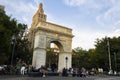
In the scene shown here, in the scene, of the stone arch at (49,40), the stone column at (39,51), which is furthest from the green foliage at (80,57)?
the stone column at (39,51)

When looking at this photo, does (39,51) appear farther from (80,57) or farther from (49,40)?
(80,57)

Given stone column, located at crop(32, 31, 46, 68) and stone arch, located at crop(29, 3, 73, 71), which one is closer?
stone column, located at crop(32, 31, 46, 68)

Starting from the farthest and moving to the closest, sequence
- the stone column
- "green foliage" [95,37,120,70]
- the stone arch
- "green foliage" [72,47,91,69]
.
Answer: "green foliage" [72,47,91,69] < "green foliage" [95,37,120,70] < the stone arch < the stone column

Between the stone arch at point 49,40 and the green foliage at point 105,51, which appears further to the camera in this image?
the green foliage at point 105,51

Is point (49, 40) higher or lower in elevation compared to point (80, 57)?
higher

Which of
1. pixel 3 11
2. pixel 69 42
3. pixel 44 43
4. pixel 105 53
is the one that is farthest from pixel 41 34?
pixel 105 53

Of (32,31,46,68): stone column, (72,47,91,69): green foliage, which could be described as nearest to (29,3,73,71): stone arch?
(32,31,46,68): stone column

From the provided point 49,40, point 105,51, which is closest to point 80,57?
point 105,51

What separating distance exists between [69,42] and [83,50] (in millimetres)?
30918

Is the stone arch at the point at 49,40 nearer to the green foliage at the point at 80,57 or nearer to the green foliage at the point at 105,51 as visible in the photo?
the green foliage at the point at 105,51

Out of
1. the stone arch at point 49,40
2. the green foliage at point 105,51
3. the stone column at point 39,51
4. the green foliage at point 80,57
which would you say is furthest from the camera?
the green foliage at point 80,57

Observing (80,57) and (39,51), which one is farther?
(80,57)

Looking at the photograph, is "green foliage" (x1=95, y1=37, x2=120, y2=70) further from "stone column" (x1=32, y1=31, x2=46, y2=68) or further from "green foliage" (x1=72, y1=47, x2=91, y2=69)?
"stone column" (x1=32, y1=31, x2=46, y2=68)

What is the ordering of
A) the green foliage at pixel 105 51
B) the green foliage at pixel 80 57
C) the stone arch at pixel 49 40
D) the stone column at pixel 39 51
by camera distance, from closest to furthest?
the stone column at pixel 39 51 → the stone arch at pixel 49 40 → the green foliage at pixel 105 51 → the green foliage at pixel 80 57
